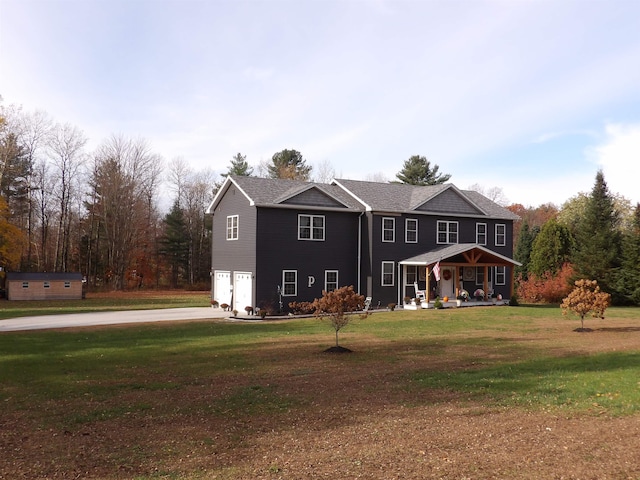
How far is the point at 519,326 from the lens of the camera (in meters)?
21.9

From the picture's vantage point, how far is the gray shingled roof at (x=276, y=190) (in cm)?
2791

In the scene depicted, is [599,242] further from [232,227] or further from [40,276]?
[40,276]

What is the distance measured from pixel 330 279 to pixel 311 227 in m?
3.17

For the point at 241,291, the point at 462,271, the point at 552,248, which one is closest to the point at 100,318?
the point at 241,291

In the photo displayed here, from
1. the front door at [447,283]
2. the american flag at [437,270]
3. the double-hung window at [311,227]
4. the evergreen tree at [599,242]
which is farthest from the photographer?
the evergreen tree at [599,242]

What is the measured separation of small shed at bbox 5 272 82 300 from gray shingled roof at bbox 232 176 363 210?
1949cm

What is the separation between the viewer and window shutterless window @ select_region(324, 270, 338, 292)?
29516 mm

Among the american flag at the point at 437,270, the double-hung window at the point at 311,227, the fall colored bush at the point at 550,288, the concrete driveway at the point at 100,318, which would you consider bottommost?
the concrete driveway at the point at 100,318

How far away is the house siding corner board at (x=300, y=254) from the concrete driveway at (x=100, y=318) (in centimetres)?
306

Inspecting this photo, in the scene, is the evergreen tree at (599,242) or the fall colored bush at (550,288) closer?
the evergreen tree at (599,242)

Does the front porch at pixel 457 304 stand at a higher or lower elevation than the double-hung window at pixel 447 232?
lower

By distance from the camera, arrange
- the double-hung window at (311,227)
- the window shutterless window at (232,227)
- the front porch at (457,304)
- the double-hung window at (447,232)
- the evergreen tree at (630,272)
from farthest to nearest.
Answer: the evergreen tree at (630,272) < the double-hung window at (447,232) < the front porch at (457,304) < the window shutterless window at (232,227) < the double-hung window at (311,227)

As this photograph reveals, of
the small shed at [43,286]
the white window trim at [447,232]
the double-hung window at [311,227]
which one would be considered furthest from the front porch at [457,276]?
the small shed at [43,286]

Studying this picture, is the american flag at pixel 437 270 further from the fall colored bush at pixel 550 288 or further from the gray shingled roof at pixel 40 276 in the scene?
the gray shingled roof at pixel 40 276
